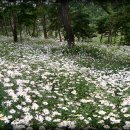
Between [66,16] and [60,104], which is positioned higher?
[66,16]

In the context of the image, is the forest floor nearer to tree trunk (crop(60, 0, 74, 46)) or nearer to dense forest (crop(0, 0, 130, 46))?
dense forest (crop(0, 0, 130, 46))

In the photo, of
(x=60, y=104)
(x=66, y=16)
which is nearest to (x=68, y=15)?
(x=66, y=16)

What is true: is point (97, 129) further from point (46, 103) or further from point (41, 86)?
point (41, 86)

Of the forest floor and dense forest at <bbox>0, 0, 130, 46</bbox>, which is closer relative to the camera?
the forest floor

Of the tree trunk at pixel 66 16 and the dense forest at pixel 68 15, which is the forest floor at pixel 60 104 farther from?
the tree trunk at pixel 66 16

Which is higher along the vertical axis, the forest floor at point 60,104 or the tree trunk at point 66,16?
the tree trunk at point 66,16

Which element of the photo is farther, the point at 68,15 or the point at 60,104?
the point at 68,15

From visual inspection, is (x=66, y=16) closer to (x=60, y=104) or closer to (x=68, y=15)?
(x=68, y=15)

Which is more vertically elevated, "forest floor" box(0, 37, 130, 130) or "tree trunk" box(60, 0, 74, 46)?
"tree trunk" box(60, 0, 74, 46)

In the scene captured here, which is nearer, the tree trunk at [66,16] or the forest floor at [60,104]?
the forest floor at [60,104]

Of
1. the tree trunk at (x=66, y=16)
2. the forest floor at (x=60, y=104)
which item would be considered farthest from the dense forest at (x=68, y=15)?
the forest floor at (x=60, y=104)

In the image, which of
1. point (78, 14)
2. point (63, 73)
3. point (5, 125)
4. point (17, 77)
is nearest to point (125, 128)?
point (5, 125)

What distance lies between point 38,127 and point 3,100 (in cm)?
127

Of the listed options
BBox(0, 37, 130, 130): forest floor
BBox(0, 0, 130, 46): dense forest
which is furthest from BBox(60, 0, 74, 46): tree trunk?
BBox(0, 37, 130, 130): forest floor
